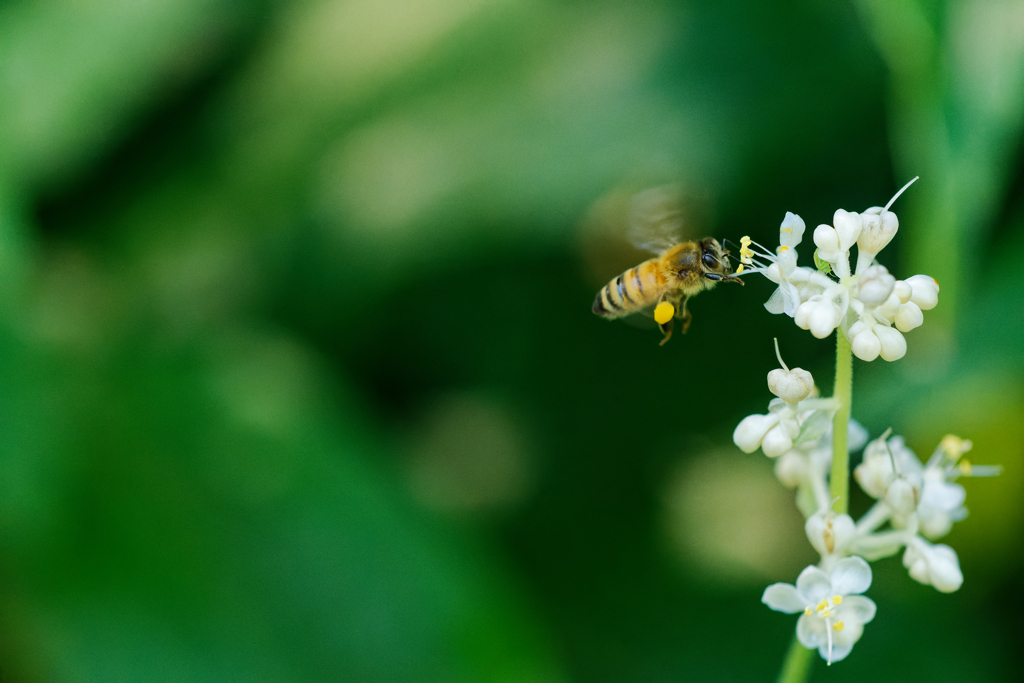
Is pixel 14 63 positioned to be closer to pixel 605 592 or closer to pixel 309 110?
pixel 309 110

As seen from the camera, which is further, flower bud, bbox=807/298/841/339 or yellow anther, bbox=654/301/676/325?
yellow anther, bbox=654/301/676/325

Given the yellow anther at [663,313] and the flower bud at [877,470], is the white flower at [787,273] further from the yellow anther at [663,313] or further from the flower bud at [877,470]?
the yellow anther at [663,313]

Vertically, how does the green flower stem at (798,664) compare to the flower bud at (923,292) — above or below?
below

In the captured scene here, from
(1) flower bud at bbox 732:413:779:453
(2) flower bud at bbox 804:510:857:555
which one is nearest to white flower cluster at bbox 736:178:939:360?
(1) flower bud at bbox 732:413:779:453

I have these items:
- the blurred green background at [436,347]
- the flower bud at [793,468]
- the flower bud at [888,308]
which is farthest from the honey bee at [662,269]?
the flower bud at [888,308]

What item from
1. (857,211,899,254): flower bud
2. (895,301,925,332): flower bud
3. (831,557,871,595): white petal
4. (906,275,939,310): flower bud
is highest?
→ (857,211,899,254): flower bud

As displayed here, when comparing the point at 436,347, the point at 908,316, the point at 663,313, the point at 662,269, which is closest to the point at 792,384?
the point at 908,316

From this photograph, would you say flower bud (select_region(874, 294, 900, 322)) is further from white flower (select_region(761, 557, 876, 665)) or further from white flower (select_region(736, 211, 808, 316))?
white flower (select_region(761, 557, 876, 665))

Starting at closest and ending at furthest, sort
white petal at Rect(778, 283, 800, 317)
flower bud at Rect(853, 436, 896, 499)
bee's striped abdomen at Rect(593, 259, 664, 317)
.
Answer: white petal at Rect(778, 283, 800, 317), flower bud at Rect(853, 436, 896, 499), bee's striped abdomen at Rect(593, 259, 664, 317)
